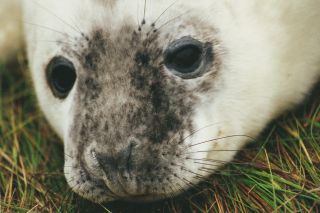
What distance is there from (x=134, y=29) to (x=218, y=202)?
2.67 feet

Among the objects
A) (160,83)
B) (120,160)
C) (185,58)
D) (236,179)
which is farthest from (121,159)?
(236,179)

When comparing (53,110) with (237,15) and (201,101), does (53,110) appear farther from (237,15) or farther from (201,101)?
(237,15)

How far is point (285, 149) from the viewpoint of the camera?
262cm

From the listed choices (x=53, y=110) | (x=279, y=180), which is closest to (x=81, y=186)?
(x=53, y=110)

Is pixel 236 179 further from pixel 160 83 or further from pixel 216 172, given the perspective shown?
pixel 160 83

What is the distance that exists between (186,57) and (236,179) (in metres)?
0.61

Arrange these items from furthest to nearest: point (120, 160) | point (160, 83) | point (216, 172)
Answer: point (216, 172), point (160, 83), point (120, 160)

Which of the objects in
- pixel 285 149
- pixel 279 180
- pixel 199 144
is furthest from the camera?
pixel 285 149

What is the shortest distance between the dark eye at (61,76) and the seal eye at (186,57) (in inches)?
17.5

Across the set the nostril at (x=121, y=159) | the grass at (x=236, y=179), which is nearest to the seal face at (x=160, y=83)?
the nostril at (x=121, y=159)

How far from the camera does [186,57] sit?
228 centimetres

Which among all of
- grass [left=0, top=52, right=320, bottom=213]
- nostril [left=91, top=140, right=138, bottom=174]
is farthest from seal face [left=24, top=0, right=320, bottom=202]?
grass [left=0, top=52, right=320, bottom=213]

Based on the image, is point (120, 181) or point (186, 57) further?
point (186, 57)

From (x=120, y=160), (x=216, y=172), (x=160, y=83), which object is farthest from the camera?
(x=216, y=172)
